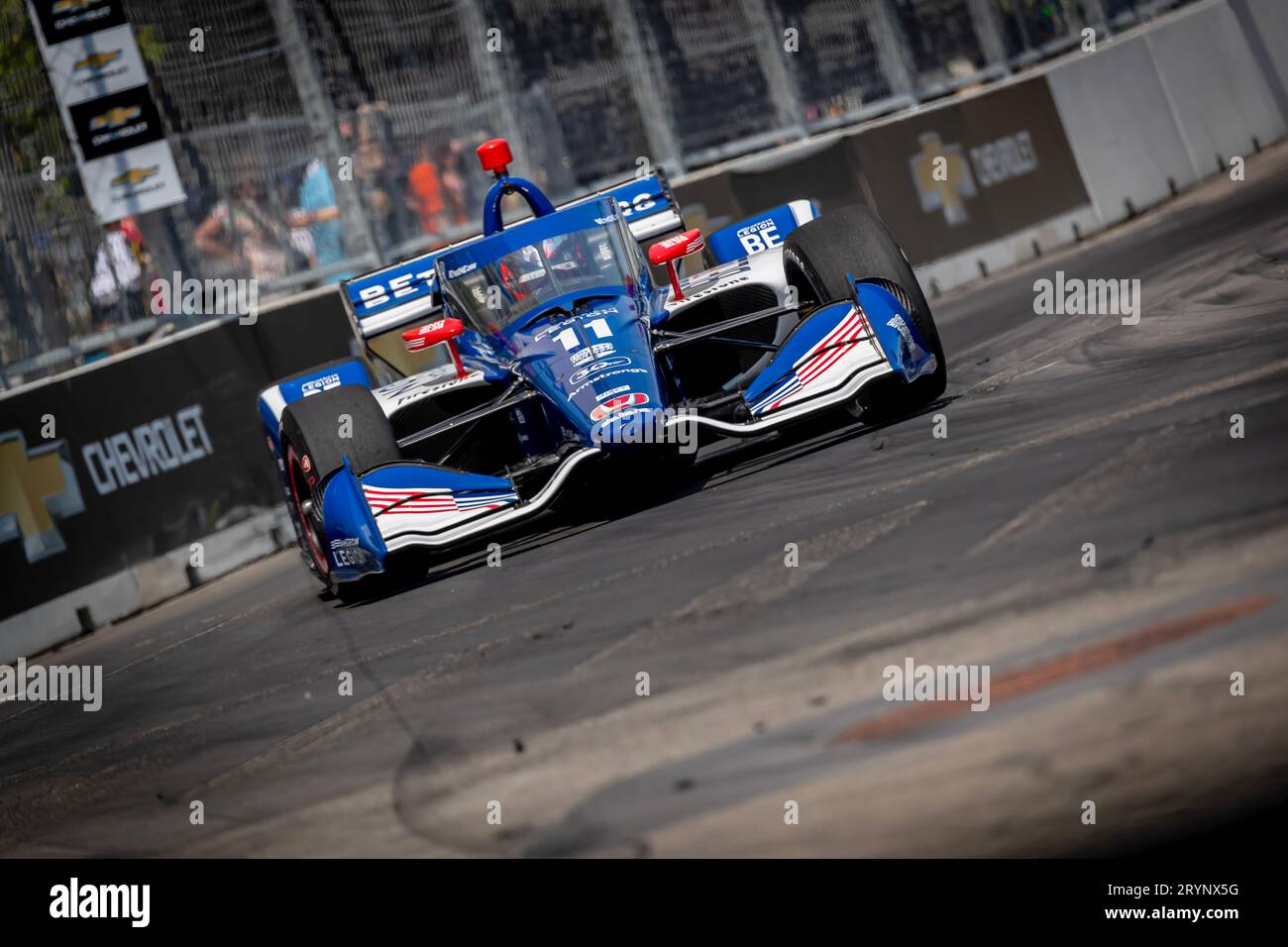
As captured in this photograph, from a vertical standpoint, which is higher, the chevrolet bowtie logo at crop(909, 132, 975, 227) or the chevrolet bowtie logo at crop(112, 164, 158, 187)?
the chevrolet bowtie logo at crop(112, 164, 158, 187)

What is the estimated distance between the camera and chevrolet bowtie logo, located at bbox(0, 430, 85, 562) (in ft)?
36.3

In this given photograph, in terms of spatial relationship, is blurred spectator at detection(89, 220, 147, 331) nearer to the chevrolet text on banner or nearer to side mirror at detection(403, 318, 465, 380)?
the chevrolet text on banner

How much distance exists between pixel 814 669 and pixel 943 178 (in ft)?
40.5

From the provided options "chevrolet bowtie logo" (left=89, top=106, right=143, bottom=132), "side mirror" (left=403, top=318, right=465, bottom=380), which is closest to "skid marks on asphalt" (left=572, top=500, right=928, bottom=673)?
"side mirror" (left=403, top=318, right=465, bottom=380)

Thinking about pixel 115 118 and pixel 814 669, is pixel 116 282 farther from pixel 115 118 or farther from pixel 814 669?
pixel 814 669

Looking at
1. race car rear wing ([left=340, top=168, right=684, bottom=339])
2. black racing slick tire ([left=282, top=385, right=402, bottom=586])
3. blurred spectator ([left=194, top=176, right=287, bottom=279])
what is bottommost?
black racing slick tire ([left=282, top=385, right=402, bottom=586])

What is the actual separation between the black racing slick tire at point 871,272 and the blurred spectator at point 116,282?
19.7ft

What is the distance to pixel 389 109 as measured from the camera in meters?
13.7

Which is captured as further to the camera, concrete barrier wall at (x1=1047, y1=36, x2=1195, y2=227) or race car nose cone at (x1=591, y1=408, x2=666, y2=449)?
concrete barrier wall at (x1=1047, y1=36, x2=1195, y2=227)

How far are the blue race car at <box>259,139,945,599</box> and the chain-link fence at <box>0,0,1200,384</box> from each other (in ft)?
11.7

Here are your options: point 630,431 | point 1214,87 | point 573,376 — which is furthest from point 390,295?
point 1214,87

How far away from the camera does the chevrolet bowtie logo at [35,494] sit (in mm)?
11070

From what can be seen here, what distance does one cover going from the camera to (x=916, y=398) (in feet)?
26.3

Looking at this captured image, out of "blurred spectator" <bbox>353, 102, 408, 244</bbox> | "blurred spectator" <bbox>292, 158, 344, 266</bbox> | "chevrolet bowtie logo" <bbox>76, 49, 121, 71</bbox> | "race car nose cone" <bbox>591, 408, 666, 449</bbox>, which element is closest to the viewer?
"race car nose cone" <bbox>591, 408, 666, 449</bbox>
